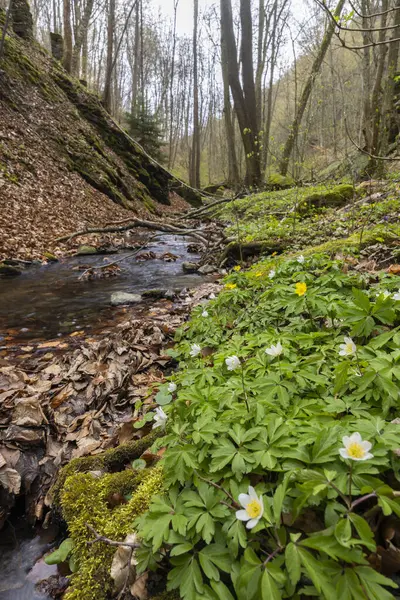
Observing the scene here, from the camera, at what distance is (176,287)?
612cm

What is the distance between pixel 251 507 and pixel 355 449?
1.19 feet

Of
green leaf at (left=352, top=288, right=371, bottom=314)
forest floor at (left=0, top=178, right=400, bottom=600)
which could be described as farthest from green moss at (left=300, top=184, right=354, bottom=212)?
green leaf at (left=352, top=288, right=371, bottom=314)

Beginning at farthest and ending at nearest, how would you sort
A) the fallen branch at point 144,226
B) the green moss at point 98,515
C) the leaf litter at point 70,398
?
1. the fallen branch at point 144,226
2. the leaf litter at point 70,398
3. the green moss at point 98,515

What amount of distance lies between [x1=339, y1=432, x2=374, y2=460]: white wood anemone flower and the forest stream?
1533 millimetres

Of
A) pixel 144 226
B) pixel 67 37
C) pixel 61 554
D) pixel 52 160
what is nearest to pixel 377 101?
pixel 144 226

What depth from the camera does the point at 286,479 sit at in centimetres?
110

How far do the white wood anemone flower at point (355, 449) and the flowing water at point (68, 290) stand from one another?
12.7 ft

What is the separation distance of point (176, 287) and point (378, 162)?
6.41 meters

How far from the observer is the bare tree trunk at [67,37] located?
14.6m

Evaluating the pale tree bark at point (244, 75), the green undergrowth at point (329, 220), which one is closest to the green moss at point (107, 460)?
the green undergrowth at point (329, 220)

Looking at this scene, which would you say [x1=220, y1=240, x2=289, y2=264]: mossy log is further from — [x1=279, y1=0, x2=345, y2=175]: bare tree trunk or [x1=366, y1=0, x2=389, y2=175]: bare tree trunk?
[x1=279, y1=0, x2=345, y2=175]: bare tree trunk

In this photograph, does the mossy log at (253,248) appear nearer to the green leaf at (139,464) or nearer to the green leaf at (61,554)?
the green leaf at (139,464)

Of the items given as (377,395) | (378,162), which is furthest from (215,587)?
(378,162)

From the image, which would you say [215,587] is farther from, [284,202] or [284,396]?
[284,202]
